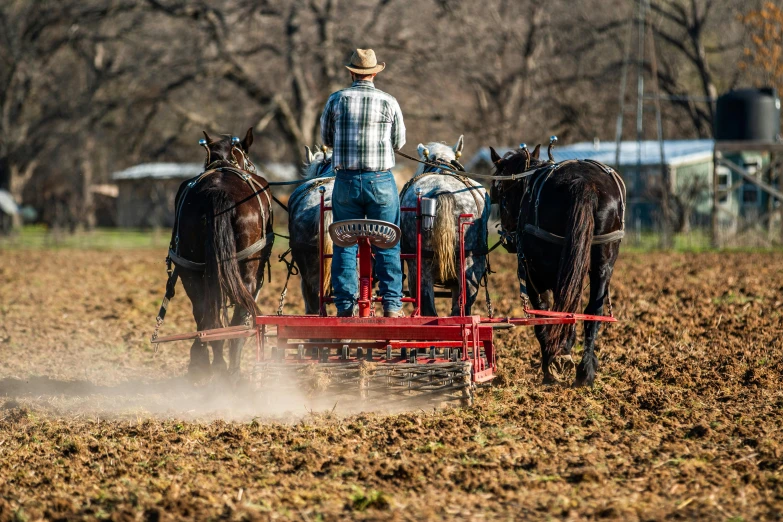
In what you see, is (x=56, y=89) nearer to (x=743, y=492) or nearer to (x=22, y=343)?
(x=22, y=343)

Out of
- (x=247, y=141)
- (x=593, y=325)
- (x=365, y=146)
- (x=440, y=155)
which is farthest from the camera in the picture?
(x=440, y=155)

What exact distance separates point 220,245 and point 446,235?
190cm

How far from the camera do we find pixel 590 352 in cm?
831

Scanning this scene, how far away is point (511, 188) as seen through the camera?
31.5 feet

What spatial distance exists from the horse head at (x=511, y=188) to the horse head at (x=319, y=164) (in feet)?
5.01

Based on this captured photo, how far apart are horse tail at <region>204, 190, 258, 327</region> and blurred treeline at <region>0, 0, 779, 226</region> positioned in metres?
20.9

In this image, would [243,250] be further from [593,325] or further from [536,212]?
[593,325]

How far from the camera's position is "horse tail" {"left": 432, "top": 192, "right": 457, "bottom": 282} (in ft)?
28.5

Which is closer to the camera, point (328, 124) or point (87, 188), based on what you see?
point (328, 124)

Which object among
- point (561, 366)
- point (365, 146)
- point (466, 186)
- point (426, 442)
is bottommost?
point (426, 442)

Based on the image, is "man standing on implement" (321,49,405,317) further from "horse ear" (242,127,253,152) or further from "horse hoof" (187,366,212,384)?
"horse hoof" (187,366,212,384)

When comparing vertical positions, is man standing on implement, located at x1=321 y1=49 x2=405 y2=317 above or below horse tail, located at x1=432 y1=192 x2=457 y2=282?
above

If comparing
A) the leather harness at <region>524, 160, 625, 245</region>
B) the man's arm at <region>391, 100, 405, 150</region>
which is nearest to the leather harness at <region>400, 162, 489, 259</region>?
the leather harness at <region>524, 160, 625, 245</region>

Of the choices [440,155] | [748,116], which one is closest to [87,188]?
[748,116]
